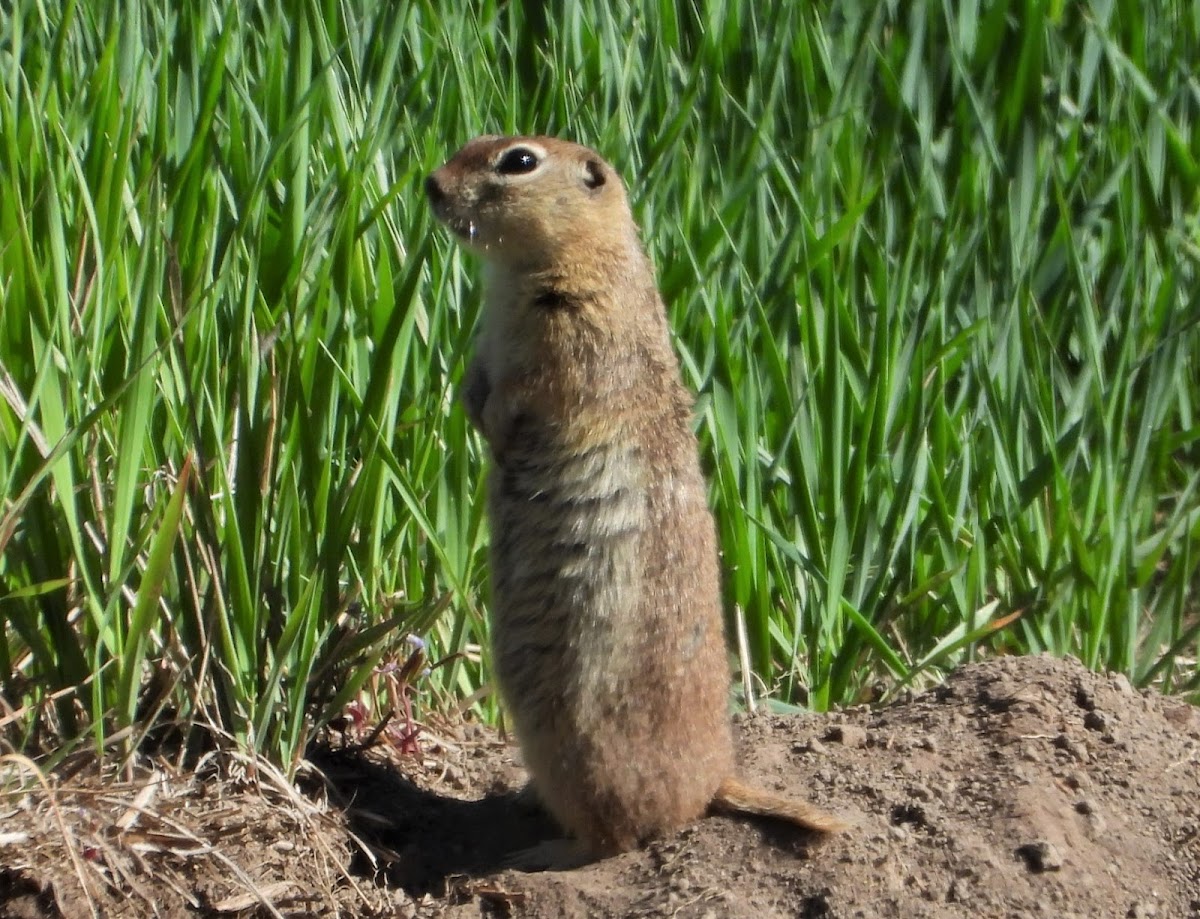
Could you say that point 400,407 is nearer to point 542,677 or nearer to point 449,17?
point 542,677

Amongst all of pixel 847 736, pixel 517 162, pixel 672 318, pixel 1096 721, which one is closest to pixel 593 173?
pixel 517 162

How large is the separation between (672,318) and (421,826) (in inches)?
50.5

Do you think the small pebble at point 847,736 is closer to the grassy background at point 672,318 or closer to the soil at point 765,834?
the soil at point 765,834

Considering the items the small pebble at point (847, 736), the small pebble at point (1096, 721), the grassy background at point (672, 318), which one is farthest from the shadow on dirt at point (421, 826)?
the small pebble at point (1096, 721)

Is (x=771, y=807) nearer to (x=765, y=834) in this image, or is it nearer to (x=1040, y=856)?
(x=765, y=834)

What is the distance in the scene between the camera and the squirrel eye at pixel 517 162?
116 inches

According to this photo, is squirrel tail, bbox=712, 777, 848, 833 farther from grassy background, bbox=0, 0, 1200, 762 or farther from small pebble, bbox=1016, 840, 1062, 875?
grassy background, bbox=0, 0, 1200, 762

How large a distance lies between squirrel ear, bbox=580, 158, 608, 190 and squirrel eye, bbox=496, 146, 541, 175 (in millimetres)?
113

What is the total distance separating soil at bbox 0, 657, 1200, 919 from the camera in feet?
8.70

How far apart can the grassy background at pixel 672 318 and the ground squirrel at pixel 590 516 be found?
179mm

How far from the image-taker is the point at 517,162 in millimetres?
2961

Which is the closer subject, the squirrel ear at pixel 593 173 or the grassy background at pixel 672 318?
the grassy background at pixel 672 318

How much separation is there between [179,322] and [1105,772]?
186cm

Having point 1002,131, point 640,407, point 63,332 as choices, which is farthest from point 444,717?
point 1002,131
